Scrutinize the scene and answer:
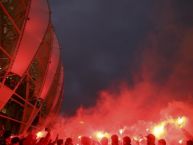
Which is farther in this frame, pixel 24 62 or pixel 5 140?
pixel 24 62

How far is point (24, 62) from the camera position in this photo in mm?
9562

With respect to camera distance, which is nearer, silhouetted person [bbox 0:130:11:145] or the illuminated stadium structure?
silhouetted person [bbox 0:130:11:145]

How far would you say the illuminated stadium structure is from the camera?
8758 millimetres

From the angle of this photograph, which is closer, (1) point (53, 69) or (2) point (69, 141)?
(2) point (69, 141)

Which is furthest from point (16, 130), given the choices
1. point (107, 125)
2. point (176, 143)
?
point (107, 125)

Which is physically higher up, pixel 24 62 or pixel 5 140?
pixel 24 62

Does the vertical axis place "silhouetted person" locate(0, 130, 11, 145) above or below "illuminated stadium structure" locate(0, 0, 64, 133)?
below

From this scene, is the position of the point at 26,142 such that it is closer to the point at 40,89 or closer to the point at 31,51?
the point at 31,51

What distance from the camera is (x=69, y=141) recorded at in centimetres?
910

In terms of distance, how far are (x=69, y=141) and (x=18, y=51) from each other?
267cm

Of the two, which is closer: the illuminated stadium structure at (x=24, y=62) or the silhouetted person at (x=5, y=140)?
the silhouetted person at (x=5, y=140)

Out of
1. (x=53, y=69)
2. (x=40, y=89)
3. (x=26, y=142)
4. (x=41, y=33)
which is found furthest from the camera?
(x=53, y=69)

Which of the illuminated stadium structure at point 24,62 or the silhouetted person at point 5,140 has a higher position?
the illuminated stadium structure at point 24,62

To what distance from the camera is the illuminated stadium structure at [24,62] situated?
345 inches
